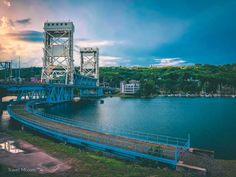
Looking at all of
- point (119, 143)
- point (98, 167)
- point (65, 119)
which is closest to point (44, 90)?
point (65, 119)

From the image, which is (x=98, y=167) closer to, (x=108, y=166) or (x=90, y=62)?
(x=108, y=166)

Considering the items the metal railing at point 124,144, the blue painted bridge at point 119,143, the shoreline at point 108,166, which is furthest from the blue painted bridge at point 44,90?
the shoreline at point 108,166

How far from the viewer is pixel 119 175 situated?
20.1 m

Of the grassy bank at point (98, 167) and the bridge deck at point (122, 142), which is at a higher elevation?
the bridge deck at point (122, 142)

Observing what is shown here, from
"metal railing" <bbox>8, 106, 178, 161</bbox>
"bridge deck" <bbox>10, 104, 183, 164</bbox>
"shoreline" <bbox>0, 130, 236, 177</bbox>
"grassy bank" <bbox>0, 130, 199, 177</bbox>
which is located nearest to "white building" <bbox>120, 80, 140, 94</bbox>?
"bridge deck" <bbox>10, 104, 183, 164</bbox>

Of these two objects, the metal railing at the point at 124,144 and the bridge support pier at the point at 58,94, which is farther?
the bridge support pier at the point at 58,94

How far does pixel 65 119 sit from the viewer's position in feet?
200

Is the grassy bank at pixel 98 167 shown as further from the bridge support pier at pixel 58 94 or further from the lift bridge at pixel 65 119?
the bridge support pier at pixel 58 94

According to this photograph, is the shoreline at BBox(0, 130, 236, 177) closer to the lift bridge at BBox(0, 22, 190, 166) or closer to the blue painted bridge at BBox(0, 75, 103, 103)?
the lift bridge at BBox(0, 22, 190, 166)

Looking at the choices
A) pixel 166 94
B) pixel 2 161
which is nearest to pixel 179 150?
pixel 2 161

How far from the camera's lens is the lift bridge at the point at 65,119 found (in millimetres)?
26516

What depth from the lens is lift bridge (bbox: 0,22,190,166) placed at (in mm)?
26516

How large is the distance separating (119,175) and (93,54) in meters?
163

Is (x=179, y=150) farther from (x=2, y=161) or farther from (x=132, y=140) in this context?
(x=2, y=161)
